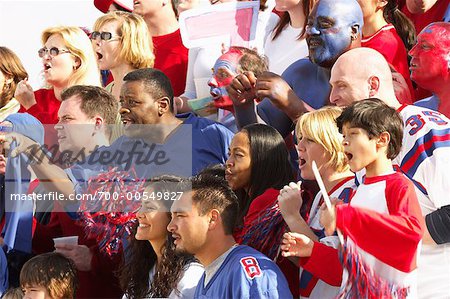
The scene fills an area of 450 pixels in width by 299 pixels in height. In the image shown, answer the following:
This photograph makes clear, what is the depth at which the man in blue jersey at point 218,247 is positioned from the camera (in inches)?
209

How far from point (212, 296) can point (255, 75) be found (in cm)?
151

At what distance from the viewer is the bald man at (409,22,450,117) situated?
19.6ft

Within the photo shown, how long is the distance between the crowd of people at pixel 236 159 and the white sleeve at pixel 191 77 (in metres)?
0.01

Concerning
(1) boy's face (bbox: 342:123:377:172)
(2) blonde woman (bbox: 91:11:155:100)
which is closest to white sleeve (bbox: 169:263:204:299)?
(1) boy's face (bbox: 342:123:377:172)

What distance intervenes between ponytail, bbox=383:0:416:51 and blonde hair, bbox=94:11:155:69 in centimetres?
151

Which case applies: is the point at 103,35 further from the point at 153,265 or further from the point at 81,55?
the point at 153,265

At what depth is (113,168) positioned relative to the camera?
661 cm

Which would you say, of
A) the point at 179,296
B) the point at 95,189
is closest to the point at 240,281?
the point at 179,296

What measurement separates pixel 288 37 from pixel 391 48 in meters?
0.80

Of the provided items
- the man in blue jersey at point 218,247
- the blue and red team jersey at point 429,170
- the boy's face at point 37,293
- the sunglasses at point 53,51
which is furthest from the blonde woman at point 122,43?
the blue and red team jersey at point 429,170

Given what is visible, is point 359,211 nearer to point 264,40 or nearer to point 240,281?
point 240,281

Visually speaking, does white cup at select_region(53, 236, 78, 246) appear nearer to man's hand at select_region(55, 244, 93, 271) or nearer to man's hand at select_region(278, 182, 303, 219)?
man's hand at select_region(55, 244, 93, 271)

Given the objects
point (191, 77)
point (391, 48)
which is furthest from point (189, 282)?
point (191, 77)

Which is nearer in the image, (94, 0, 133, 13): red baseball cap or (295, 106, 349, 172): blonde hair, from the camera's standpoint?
(295, 106, 349, 172): blonde hair
